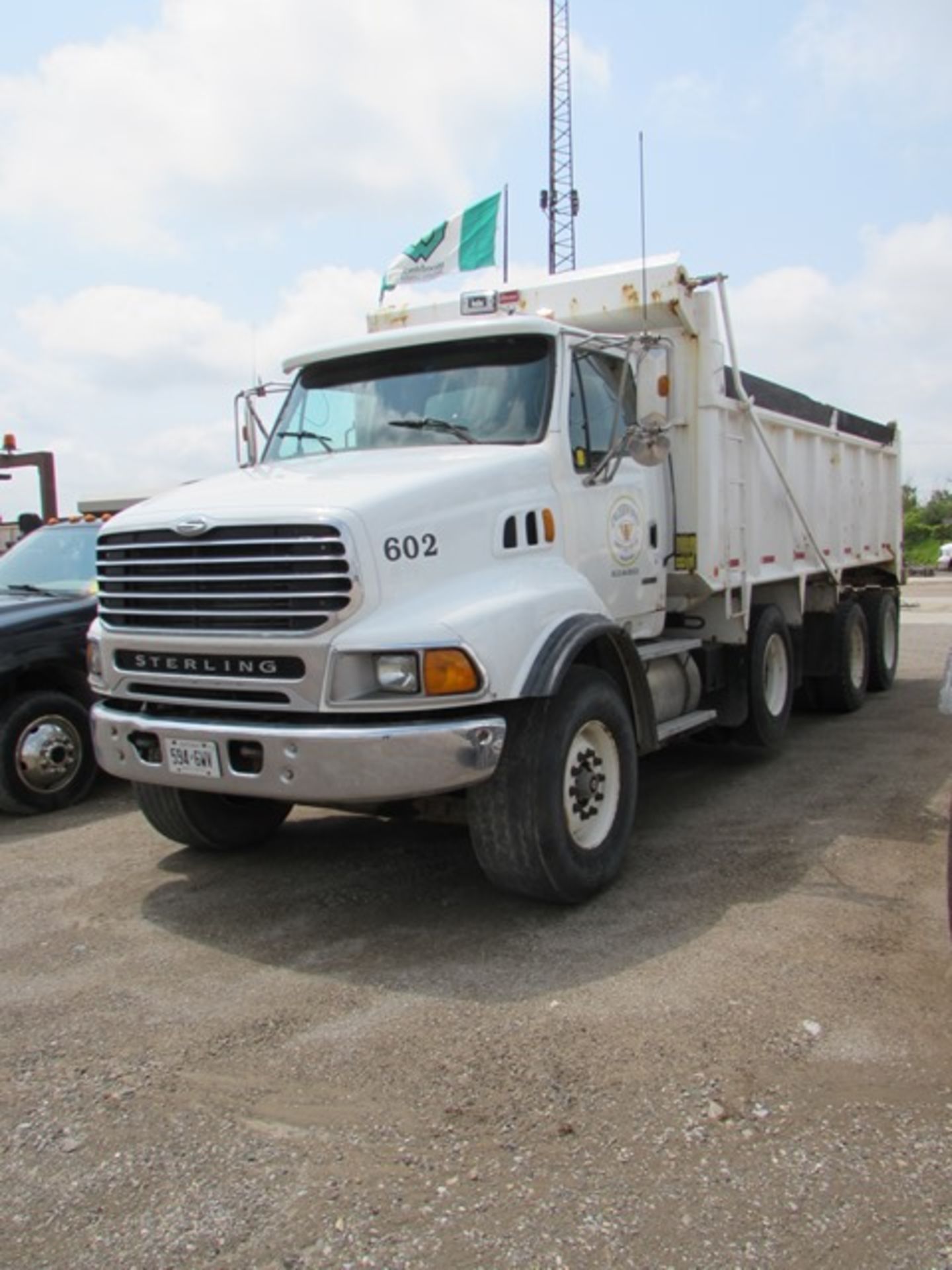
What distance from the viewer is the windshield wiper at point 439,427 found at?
5.26m

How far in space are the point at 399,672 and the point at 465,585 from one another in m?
0.57

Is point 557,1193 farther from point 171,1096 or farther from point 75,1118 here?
point 75,1118

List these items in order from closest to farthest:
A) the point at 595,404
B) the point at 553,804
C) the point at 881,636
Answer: the point at 553,804 → the point at 595,404 → the point at 881,636

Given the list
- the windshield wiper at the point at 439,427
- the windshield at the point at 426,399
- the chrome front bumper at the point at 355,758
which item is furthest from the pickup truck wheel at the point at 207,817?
the windshield wiper at the point at 439,427

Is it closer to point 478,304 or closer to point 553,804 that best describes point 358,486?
point 553,804

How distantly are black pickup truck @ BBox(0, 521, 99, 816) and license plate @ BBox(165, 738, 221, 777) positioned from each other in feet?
9.08

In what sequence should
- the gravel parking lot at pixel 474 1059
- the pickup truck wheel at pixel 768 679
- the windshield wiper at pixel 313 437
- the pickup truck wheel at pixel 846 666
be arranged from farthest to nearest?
the pickup truck wheel at pixel 846 666
the pickup truck wheel at pixel 768 679
the windshield wiper at pixel 313 437
the gravel parking lot at pixel 474 1059

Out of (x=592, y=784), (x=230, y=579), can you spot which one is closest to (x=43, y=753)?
(x=230, y=579)

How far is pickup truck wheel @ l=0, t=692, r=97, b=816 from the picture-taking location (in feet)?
22.4

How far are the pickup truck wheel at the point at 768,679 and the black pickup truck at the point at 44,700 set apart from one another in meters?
4.62

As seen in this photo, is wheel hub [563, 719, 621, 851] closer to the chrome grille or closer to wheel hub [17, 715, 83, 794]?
the chrome grille

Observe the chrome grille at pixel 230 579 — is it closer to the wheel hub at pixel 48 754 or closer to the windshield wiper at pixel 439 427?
the windshield wiper at pixel 439 427

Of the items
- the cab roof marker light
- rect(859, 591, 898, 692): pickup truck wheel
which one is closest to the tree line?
rect(859, 591, 898, 692): pickup truck wheel

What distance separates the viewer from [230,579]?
4406mm
